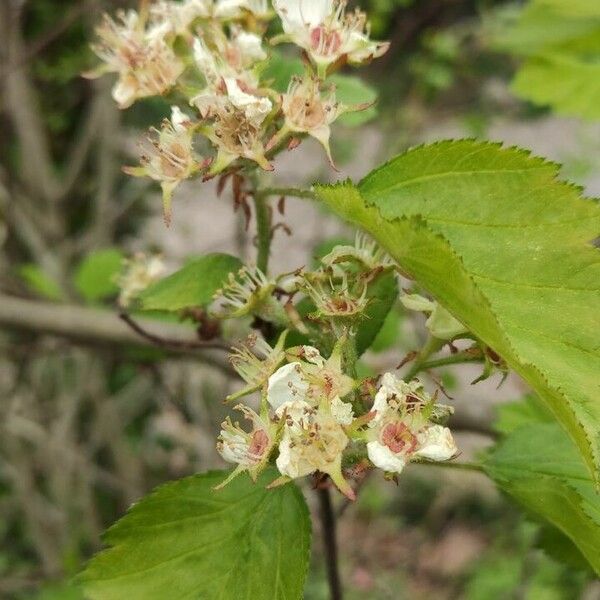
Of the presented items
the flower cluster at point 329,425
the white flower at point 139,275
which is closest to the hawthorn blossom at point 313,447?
the flower cluster at point 329,425

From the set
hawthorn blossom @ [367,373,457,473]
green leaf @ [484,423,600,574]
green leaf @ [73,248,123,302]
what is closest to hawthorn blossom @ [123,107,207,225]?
hawthorn blossom @ [367,373,457,473]

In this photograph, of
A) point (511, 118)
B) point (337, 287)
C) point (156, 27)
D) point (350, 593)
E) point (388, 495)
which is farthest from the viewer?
point (511, 118)

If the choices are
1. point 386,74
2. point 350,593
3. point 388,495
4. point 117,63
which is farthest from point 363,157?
point 117,63

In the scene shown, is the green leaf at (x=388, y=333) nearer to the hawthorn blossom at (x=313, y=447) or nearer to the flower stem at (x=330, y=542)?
the flower stem at (x=330, y=542)

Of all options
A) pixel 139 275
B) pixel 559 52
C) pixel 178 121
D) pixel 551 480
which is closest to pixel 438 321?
pixel 551 480

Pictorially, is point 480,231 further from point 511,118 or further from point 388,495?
point 511,118

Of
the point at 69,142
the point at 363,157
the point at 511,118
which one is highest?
the point at 511,118
